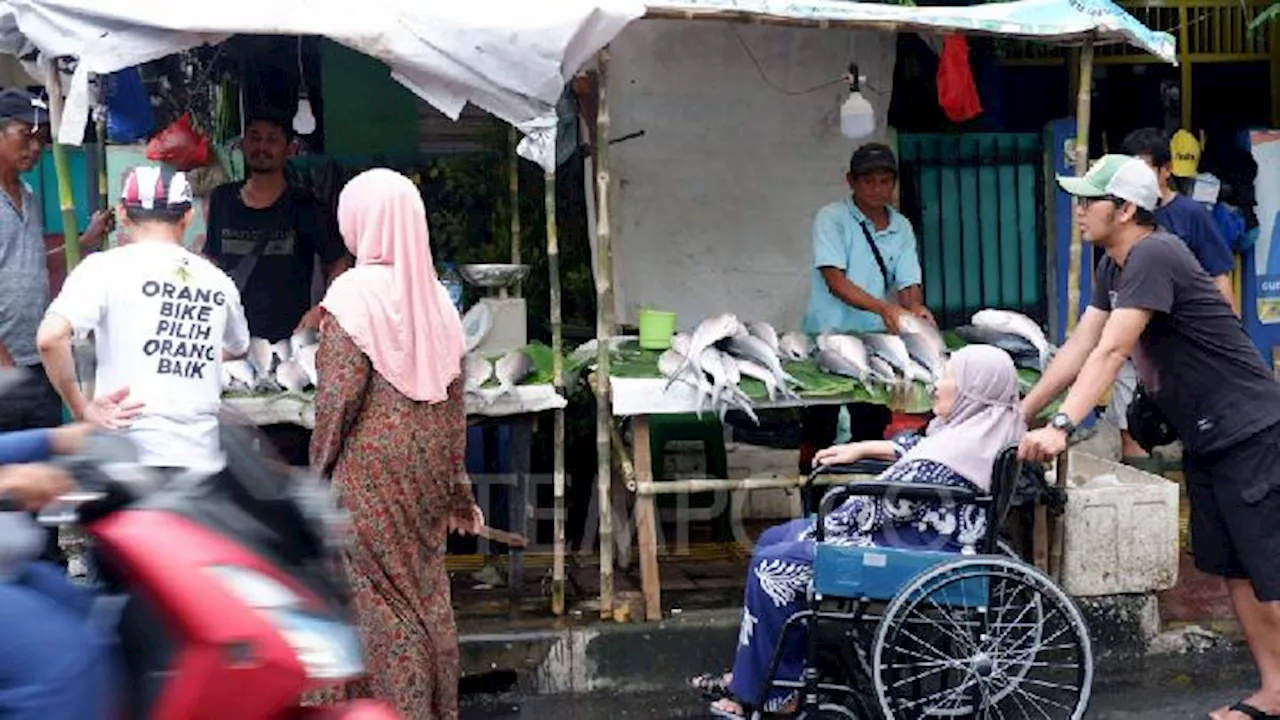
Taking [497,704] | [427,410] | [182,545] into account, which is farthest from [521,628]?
[182,545]

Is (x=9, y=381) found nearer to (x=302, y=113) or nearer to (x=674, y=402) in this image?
(x=674, y=402)

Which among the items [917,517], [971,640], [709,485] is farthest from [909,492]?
[709,485]

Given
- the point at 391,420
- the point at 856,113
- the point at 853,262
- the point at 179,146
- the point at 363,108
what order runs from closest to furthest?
the point at 391,420, the point at 853,262, the point at 856,113, the point at 179,146, the point at 363,108

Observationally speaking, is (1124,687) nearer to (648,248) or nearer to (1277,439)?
(1277,439)

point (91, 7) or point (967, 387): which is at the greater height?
point (91, 7)

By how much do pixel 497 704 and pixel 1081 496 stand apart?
8.08ft

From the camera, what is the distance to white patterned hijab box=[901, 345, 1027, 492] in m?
5.26

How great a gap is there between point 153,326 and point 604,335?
1.98 meters

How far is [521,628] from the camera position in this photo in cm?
647

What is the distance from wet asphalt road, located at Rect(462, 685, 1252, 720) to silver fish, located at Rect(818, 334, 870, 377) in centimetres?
144

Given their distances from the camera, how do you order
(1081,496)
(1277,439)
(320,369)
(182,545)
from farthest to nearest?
(1081,496)
(1277,439)
(320,369)
(182,545)

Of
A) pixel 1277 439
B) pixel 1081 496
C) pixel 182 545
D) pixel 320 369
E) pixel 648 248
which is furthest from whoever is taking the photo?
pixel 648 248

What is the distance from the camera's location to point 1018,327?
683 centimetres

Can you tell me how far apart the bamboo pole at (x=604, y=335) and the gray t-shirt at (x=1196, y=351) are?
6.23ft
